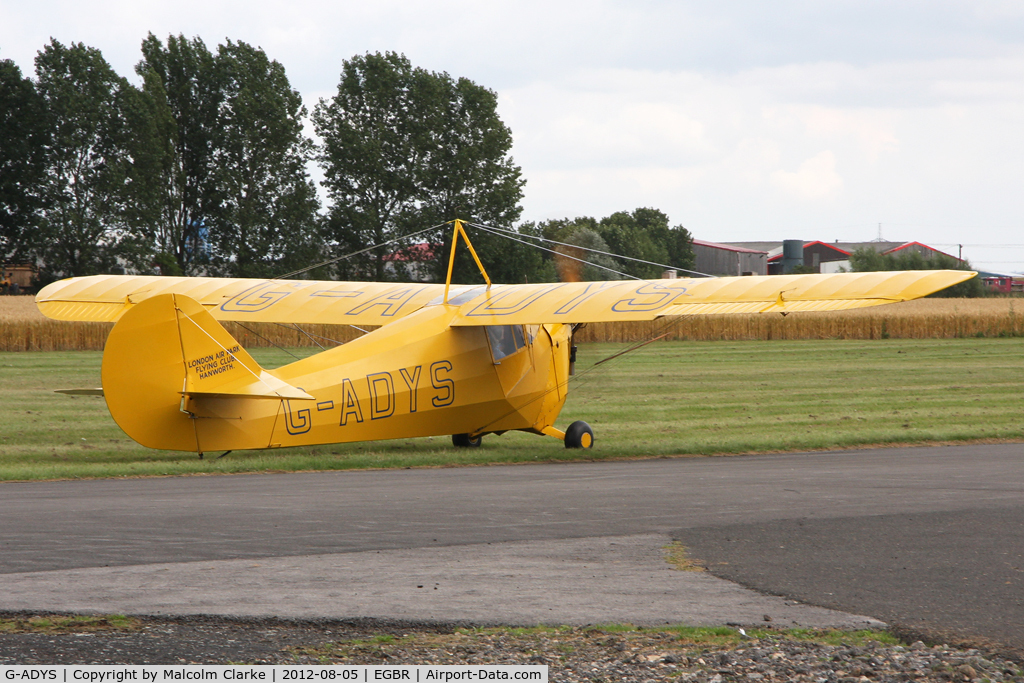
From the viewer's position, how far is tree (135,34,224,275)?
5953cm

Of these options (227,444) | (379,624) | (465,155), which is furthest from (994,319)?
(379,624)

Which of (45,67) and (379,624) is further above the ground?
(45,67)

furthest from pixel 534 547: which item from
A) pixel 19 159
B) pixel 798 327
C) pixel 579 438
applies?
pixel 19 159

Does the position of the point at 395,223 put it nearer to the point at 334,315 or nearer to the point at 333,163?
the point at 333,163

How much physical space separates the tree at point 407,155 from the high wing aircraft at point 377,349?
44.2 meters

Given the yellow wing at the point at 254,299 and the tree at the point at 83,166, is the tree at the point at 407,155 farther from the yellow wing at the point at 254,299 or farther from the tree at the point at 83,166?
the yellow wing at the point at 254,299

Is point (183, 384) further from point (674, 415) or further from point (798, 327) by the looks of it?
point (798, 327)

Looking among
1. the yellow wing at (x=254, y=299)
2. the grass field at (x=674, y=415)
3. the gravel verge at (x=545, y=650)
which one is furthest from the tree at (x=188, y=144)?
the gravel verge at (x=545, y=650)

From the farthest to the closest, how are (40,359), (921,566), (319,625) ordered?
1. (40,359)
2. (921,566)
3. (319,625)

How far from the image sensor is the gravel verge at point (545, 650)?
5027 mm

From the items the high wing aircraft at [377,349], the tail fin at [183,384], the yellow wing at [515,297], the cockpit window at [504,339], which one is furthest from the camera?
the cockpit window at [504,339]

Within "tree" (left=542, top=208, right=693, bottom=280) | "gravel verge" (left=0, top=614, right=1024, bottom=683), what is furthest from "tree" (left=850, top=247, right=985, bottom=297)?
"gravel verge" (left=0, top=614, right=1024, bottom=683)

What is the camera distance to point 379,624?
226 inches

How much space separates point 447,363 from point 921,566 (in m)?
7.49
